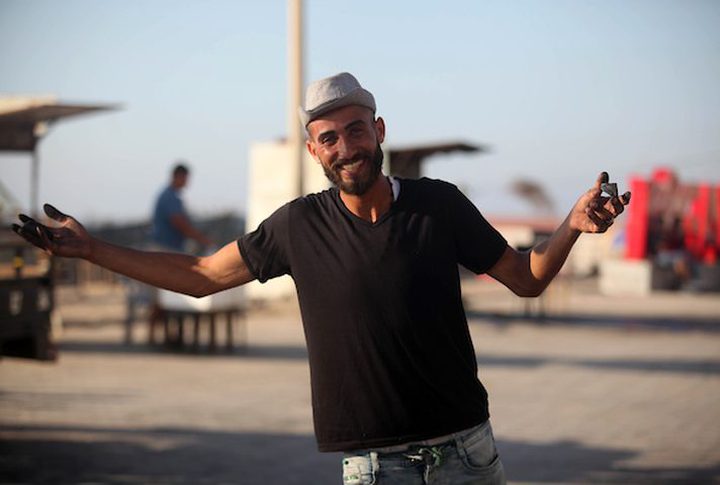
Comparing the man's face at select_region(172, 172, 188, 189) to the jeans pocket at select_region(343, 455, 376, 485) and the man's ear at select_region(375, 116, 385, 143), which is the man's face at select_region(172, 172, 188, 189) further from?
the jeans pocket at select_region(343, 455, 376, 485)

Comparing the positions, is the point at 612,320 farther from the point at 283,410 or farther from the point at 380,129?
the point at 380,129

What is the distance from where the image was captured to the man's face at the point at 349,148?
11.3 ft

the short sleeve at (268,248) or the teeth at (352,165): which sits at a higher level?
the teeth at (352,165)

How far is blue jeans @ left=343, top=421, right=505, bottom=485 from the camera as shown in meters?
3.34

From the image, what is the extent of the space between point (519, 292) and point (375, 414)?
705 mm

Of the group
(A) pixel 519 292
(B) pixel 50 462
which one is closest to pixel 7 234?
(B) pixel 50 462

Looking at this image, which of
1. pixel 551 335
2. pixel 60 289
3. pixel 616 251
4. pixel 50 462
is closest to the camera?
pixel 50 462

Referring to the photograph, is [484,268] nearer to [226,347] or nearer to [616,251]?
[226,347]

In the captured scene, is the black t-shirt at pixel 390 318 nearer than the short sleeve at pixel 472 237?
Yes

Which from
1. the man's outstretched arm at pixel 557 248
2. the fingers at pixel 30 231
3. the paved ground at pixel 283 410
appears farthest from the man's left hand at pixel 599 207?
the paved ground at pixel 283 410

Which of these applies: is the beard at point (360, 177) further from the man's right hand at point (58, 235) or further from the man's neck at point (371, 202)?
the man's right hand at point (58, 235)

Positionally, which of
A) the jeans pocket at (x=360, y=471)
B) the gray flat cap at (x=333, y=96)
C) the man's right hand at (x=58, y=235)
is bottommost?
the jeans pocket at (x=360, y=471)

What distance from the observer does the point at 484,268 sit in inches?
141

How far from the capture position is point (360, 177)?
3.42 metres
